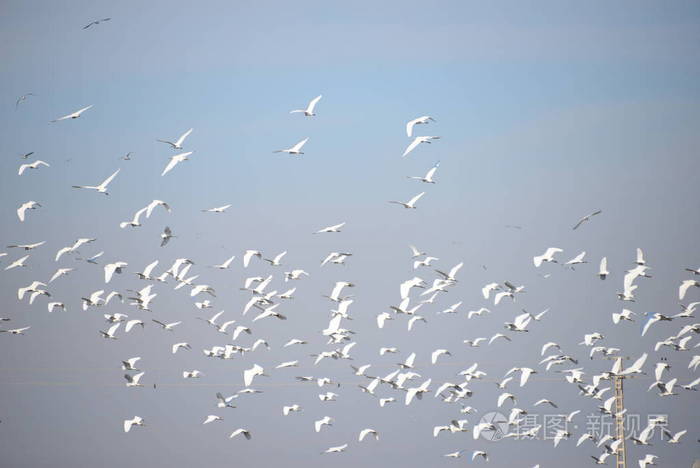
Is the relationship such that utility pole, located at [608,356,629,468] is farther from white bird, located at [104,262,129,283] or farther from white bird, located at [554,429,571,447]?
white bird, located at [104,262,129,283]

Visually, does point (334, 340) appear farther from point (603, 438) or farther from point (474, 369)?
point (603, 438)

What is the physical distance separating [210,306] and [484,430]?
1729 centimetres

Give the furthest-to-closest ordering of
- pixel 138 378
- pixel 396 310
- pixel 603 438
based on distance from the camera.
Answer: pixel 603 438 < pixel 138 378 < pixel 396 310

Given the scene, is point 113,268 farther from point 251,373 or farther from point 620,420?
point 620,420

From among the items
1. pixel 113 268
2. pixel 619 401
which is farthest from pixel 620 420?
pixel 113 268

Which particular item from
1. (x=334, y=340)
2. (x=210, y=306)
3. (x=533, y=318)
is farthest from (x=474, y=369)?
(x=210, y=306)

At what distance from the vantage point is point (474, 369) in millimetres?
60406

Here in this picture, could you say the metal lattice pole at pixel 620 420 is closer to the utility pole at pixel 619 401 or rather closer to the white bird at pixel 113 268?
the utility pole at pixel 619 401

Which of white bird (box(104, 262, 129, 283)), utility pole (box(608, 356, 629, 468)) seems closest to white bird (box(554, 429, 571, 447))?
utility pole (box(608, 356, 629, 468))

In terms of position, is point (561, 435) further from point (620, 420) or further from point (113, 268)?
point (113, 268)

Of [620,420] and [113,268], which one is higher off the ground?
[113,268]

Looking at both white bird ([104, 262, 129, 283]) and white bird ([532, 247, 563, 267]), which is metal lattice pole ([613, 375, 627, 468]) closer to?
white bird ([532, 247, 563, 267])

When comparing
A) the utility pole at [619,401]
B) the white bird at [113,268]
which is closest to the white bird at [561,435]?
the utility pole at [619,401]

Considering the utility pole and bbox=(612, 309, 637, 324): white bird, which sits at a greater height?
bbox=(612, 309, 637, 324): white bird
